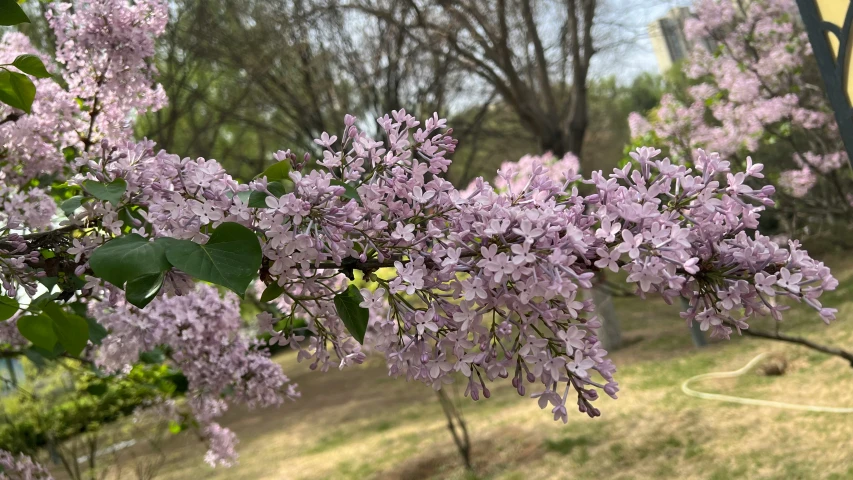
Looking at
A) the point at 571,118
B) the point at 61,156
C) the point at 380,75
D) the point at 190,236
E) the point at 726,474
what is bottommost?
the point at 726,474

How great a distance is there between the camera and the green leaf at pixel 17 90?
1.34m

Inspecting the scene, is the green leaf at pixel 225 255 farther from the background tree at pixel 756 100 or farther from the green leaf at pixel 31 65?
the background tree at pixel 756 100

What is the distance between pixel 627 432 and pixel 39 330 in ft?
21.1

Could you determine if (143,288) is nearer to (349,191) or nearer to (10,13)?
(349,191)

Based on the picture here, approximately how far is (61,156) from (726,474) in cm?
500

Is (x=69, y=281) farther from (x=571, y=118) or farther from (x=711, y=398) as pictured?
(x=571, y=118)

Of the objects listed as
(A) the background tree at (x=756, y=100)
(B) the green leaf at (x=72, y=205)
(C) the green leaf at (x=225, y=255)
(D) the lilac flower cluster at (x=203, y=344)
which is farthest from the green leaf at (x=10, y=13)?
(A) the background tree at (x=756, y=100)

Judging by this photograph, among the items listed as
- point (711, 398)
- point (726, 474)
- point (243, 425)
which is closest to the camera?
point (726, 474)

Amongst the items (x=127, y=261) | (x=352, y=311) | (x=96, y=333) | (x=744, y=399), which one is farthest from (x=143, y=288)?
(x=744, y=399)

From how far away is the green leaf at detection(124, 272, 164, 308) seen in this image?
36.6 inches

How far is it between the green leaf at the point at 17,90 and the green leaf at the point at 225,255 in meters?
0.66

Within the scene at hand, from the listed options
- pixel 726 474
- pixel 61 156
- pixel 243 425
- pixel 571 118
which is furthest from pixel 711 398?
pixel 243 425

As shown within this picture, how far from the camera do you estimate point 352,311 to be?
3.47ft

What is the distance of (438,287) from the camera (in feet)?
3.27
